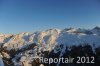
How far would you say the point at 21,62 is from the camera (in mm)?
72250

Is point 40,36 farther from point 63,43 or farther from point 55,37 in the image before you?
point 63,43

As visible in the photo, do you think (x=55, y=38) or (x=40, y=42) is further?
(x=55, y=38)

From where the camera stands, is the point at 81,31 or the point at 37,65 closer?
the point at 37,65

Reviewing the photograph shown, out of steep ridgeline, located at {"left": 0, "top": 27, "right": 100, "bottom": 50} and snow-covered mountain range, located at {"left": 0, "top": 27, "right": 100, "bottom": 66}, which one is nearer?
snow-covered mountain range, located at {"left": 0, "top": 27, "right": 100, "bottom": 66}

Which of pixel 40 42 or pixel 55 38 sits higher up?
pixel 55 38

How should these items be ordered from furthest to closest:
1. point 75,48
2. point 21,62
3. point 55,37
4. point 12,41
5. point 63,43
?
point 55,37
point 12,41
point 63,43
point 75,48
point 21,62

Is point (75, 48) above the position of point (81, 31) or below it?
below

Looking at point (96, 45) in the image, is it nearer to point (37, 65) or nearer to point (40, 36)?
point (37, 65)

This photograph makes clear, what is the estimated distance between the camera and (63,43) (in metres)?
90.6

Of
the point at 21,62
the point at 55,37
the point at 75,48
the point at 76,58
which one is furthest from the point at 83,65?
the point at 55,37

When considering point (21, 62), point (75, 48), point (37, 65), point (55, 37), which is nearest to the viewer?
point (37, 65)

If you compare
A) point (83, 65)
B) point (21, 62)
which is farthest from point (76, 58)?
point (21, 62)

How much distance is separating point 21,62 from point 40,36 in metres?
31.5

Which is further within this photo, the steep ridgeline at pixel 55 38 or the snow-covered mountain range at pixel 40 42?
the steep ridgeline at pixel 55 38
